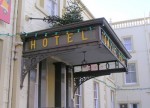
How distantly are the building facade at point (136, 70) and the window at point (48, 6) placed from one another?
15.1m

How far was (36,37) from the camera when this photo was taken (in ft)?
27.3

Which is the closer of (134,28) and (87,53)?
(87,53)

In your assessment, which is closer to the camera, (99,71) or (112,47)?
(112,47)

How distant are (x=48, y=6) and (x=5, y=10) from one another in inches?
126

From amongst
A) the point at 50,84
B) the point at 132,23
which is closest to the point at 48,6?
the point at 50,84

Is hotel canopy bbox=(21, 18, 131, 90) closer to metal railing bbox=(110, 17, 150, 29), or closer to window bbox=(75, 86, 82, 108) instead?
window bbox=(75, 86, 82, 108)

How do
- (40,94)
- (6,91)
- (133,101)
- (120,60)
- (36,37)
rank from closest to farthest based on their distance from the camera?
(6,91)
(36,37)
(40,94)
(120,60)
(133,101)

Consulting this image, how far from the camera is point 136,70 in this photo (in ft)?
82.4

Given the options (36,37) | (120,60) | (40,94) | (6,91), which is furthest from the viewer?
(120,60)

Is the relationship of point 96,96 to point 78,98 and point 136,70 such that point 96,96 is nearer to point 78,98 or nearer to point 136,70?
point 78,98

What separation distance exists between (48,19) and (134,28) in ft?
56.3

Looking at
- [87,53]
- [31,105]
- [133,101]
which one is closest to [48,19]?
[87,53]

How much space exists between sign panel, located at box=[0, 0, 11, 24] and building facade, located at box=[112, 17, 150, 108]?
1838 centimetres

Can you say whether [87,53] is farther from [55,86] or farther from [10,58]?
[10,58]
